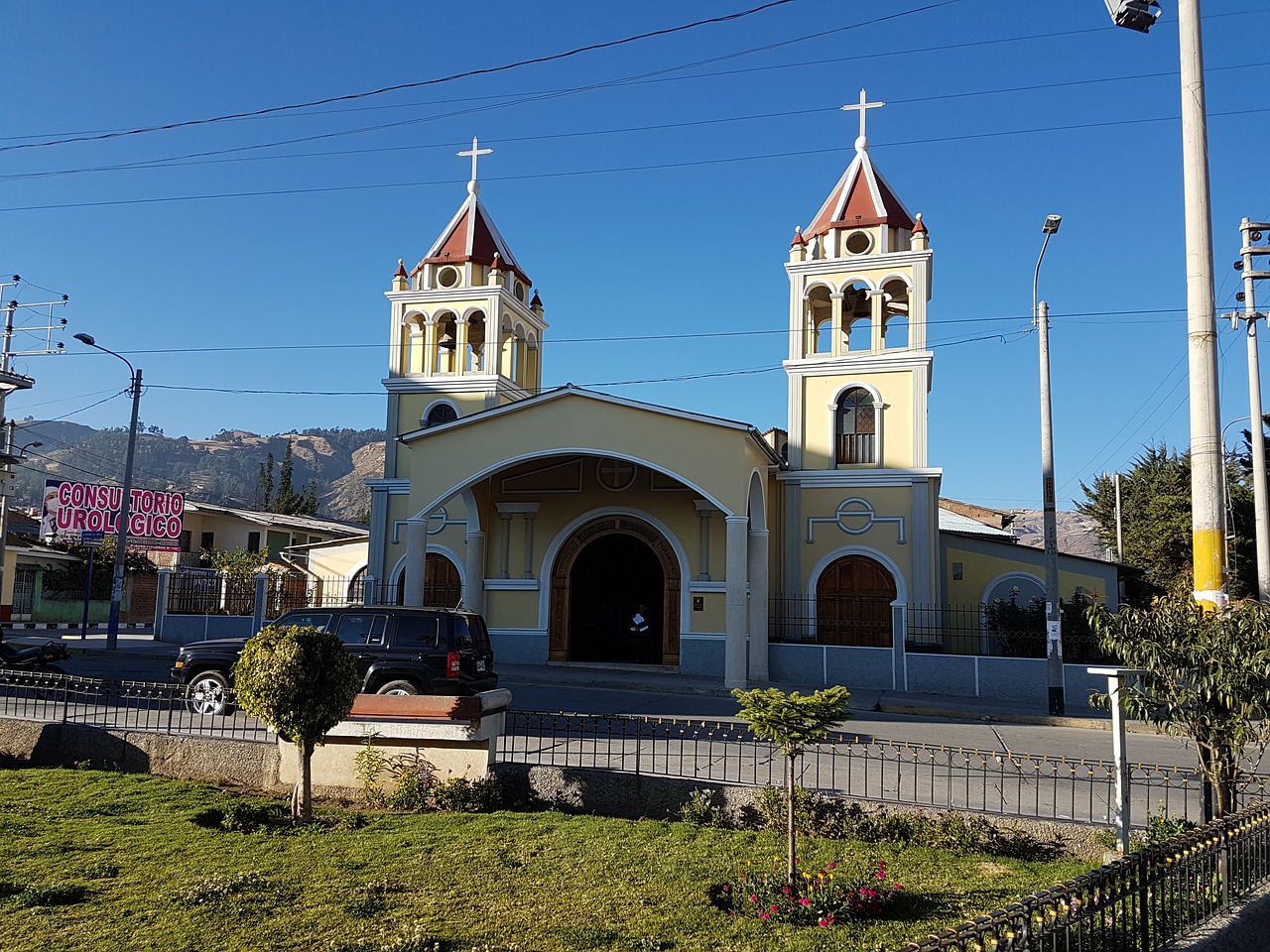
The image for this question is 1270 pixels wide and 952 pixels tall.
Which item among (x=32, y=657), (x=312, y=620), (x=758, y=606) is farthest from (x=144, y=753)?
(x=758, y=606)

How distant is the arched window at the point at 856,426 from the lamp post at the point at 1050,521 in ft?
20.8

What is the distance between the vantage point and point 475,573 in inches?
941

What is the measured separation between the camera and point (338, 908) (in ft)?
20.6

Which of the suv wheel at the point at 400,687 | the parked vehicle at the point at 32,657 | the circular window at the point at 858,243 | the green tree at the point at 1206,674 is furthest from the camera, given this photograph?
the circular window at the point at 858,243

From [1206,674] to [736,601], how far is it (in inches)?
519

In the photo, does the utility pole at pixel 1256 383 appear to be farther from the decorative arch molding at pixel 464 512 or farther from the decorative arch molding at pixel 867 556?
the decorative arch molding at pixel 464 512

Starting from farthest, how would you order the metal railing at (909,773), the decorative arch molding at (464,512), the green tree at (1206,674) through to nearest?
the decorative arch molding at (464,512) → the metal railing at (909,773) → the green tree at (1206,674)

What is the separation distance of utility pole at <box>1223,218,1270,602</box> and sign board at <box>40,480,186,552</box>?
3302 centimetres

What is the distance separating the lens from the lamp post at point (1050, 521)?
1772cm

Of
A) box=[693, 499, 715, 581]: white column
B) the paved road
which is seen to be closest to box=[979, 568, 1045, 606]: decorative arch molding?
the paved road

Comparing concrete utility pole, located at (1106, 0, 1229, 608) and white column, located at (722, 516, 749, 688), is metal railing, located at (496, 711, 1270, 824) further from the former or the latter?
white column, located at (722, 516, 749, 688)

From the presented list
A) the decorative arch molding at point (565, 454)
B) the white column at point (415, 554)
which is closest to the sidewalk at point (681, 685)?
the white column at point (415, 554)

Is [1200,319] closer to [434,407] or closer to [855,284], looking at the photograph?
[855,284]

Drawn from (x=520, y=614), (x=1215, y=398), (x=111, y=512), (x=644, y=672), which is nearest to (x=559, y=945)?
(x=1215, y=398)
